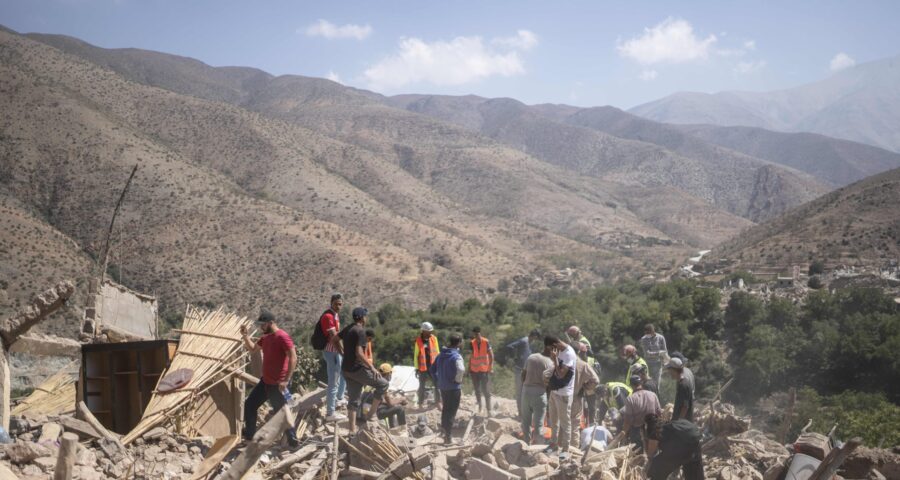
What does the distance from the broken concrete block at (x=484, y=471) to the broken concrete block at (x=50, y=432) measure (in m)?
4.15

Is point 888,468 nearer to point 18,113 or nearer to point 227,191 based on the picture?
point 227,191

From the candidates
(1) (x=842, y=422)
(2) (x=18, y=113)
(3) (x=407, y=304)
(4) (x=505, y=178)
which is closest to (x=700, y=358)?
(1) (x=842, y=422)

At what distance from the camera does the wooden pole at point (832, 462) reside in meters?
5.68

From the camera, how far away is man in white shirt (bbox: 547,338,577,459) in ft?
25.3

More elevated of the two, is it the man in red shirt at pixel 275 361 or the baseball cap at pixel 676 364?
the baseball cap at pixel 676 364

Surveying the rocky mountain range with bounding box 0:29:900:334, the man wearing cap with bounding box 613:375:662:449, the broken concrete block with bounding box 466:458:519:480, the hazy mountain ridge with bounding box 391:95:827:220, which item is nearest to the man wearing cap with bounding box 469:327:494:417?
the broken concrete block with bounding box 466:458:519:480

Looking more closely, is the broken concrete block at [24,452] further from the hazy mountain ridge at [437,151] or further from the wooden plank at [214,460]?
the hazy mountain ridge at [437,151]

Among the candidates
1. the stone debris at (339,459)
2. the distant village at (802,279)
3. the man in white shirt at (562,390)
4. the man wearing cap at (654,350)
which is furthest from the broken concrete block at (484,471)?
the distant village at (802,279)

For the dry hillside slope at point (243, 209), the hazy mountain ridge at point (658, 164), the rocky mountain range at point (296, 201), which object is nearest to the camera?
the rocky mountain range at point (296, 201)

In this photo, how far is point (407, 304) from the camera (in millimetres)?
36844

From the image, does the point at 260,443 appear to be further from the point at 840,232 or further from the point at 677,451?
the point at 840,232

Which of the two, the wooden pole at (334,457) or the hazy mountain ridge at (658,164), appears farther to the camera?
the hazy mountain ridge at (658,164)

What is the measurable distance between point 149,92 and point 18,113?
21.4 metres

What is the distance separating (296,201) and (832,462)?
4933 cm
